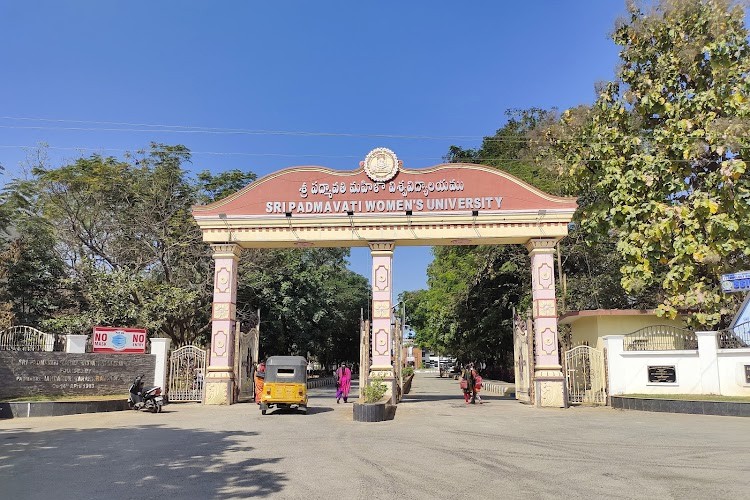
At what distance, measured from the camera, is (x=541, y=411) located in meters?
18.1

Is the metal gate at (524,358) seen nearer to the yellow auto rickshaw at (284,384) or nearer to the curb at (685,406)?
the curb at (685,406)

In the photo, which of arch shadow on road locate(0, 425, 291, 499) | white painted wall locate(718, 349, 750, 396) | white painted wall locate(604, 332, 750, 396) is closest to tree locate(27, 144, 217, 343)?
arch shadow on road locate(0, 425, 291, 499)

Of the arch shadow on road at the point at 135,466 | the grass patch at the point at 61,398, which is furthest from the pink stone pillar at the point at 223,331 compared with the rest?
the arch shadow on road at the point at 135,466

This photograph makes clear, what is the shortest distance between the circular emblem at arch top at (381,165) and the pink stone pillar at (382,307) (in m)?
2.37

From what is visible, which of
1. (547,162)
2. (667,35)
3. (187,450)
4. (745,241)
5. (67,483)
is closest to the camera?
(67,483)

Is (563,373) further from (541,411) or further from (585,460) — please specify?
(585,460)

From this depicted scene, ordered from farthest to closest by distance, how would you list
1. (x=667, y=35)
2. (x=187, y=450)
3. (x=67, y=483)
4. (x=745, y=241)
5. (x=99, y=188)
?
1. (x=99, y=188)
2. (x=667, y=35)
3. (x=745, y=241)
4. (x=187, y=450)
5. (x=67, y=483)

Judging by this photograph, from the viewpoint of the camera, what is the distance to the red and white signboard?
19.3 meters

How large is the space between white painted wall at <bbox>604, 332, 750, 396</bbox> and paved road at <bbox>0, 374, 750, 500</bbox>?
293 cm

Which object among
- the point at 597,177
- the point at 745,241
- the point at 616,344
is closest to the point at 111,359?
the point at 616,344

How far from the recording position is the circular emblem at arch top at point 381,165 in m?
20.9

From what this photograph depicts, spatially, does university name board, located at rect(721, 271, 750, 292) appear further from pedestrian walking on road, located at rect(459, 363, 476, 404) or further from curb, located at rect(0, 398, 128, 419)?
curb, located at rect(0, 398, 128, 419)

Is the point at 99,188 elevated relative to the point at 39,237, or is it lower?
elevated

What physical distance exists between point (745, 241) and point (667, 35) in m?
7.78
